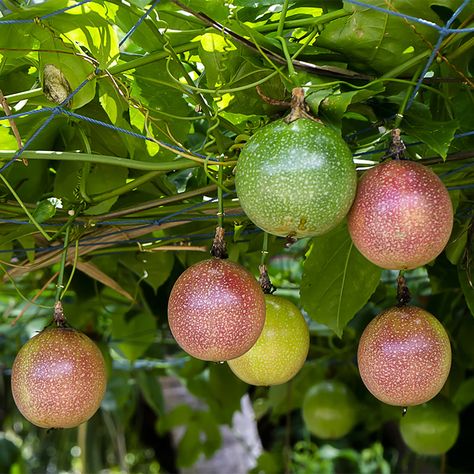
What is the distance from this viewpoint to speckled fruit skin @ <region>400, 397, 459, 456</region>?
2.00 meters

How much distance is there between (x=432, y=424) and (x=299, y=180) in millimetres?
1259

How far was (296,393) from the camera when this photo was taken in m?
2.89

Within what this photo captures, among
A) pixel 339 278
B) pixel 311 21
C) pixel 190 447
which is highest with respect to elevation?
pixel 311 21

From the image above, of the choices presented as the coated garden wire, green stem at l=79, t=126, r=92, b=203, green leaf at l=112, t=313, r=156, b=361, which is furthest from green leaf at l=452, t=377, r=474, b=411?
green stem at l=79, t=126, r=92, b=203

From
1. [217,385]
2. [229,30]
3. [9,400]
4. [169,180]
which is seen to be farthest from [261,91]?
[9,400]

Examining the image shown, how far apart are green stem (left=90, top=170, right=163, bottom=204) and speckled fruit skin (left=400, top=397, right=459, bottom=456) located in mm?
1039

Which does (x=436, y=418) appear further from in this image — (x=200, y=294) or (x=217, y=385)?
(x=200, y=294)

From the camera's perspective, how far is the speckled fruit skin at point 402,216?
933mm

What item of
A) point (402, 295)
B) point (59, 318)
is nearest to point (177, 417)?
point (59, 318)

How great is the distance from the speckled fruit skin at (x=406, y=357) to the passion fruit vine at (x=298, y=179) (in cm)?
25

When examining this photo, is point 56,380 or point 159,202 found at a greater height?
point 159,202

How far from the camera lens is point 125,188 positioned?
1.33 metres

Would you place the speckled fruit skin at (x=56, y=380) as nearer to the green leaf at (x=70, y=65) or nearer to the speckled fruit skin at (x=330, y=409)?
the green leaf at (x=70, y=65)

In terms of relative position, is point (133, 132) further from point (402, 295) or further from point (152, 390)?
point (152, 390)
